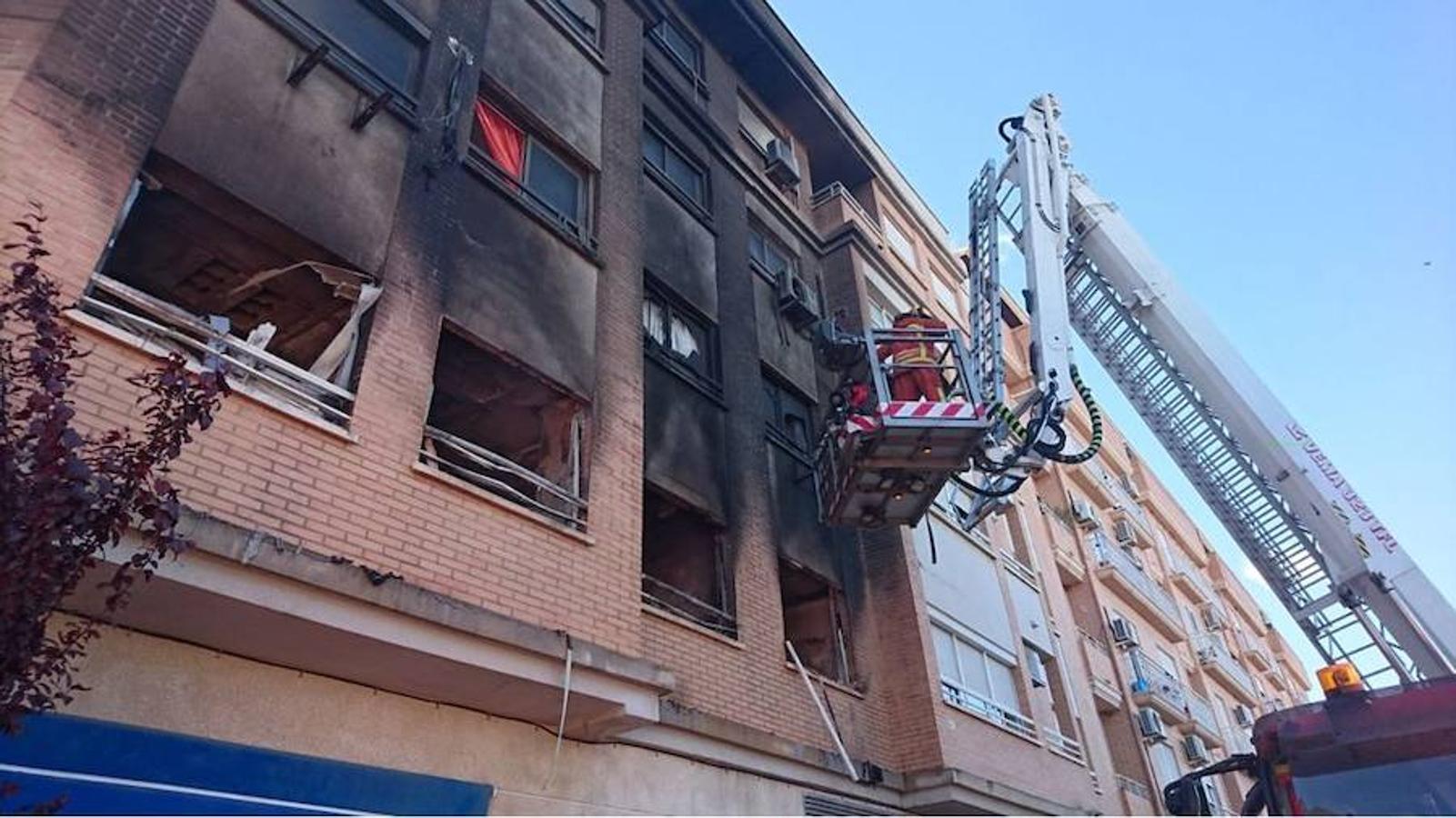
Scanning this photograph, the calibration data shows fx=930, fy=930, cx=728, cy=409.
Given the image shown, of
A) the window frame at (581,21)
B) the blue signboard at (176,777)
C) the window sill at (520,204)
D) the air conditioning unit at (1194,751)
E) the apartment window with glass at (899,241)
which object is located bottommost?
the blue signboard at (176,777)

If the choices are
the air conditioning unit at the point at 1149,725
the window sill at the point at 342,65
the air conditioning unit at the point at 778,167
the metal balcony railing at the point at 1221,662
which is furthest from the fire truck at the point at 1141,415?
the metal balcony railing at the point at 1221,662

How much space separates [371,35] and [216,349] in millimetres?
4003

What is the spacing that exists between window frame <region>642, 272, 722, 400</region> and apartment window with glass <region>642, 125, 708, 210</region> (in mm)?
2107

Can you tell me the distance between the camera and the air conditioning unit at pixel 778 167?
17141mm

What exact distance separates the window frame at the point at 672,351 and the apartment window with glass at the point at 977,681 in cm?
474

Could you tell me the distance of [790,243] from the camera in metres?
16.5

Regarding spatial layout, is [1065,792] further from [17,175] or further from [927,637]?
[17,175]

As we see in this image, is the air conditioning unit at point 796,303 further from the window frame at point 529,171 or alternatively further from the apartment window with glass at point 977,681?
the apartment window with glass at point 977,681

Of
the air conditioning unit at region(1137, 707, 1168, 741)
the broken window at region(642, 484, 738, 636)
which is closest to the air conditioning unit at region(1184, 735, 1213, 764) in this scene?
the air conditioning unit at region(1137, 707, 1168, 741)

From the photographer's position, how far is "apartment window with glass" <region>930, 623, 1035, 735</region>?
12812 mm

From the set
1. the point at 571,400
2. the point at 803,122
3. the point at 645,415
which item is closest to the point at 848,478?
the point at 645,415

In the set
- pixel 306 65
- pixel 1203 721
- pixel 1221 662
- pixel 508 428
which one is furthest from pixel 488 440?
pixel 1221 662

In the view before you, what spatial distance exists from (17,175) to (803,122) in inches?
622

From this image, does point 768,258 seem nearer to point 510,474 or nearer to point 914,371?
point 914,371
